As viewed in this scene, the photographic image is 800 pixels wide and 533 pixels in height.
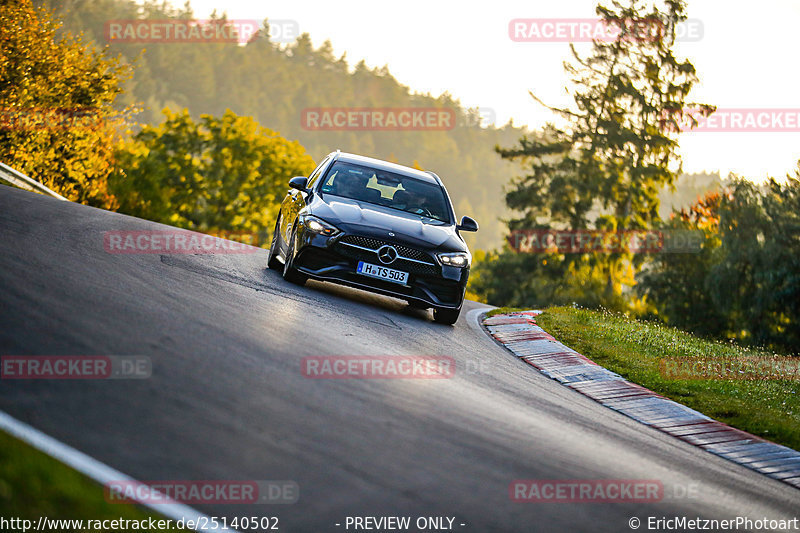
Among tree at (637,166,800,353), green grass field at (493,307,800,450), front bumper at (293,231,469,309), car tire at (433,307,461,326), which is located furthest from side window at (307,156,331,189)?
tree at (637,166,800,353)

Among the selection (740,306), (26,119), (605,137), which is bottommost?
(740,306)

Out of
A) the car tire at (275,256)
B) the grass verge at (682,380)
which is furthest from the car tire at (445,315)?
the car tire at (275,256)

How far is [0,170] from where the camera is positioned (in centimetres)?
2080

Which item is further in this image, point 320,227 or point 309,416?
point 320,227

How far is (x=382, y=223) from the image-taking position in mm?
11344

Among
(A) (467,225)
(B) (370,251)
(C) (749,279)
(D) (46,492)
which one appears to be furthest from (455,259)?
(C) (749,279)

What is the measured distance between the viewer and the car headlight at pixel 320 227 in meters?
11.1

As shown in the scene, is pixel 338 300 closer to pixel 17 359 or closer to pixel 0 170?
pixel 17 359

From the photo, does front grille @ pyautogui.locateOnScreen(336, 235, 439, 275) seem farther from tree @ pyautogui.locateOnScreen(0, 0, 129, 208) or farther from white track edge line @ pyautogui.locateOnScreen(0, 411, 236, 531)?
tree @ pyautogui.locateOnScreen(0, 0, 129, 208)

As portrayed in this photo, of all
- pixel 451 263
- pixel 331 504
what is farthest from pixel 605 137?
pixel 331 504

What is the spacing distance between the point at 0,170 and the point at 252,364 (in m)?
16.8

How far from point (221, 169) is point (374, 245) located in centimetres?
6332

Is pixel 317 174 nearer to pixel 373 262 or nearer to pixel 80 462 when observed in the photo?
pixel 373 262

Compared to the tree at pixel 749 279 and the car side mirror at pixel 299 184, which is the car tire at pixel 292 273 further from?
the tree at pixel 749 279
